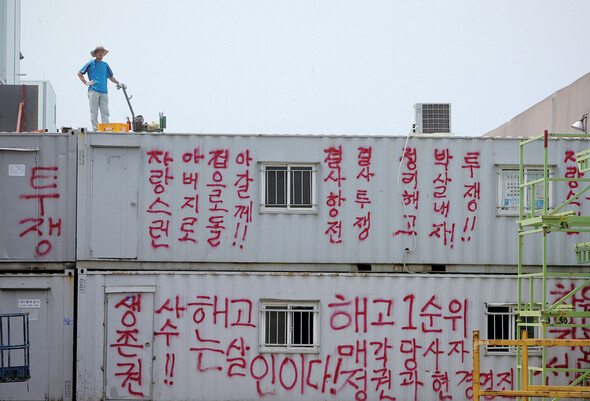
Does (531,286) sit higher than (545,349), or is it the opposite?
(531,286)

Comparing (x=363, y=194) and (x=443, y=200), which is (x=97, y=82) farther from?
(x=443, y=200)

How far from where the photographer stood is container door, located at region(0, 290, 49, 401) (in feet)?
58.6

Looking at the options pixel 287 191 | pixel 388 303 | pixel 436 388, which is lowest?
pixel 436 388

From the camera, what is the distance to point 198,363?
1809cm

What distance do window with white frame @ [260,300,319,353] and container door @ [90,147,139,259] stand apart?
3077mm

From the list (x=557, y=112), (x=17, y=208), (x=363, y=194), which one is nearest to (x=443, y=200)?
(x=363, y=194)

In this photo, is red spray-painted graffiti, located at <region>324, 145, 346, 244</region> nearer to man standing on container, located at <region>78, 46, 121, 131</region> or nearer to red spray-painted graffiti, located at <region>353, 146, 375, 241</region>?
red spray-painted graffiti, located at <region>353, 146, 375, 241</region>

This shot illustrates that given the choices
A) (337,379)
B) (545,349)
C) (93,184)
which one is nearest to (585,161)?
(545,349)

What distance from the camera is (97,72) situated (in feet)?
67.4

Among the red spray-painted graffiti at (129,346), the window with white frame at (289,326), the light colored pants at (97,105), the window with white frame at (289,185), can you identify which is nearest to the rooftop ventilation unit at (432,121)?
the window with white frame at (289,185)

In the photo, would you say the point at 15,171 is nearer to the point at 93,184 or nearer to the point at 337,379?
the point at 93,184

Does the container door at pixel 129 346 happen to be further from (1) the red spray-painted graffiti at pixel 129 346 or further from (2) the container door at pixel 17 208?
(2) the container door at pixel 17 208

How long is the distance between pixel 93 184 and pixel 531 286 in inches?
361

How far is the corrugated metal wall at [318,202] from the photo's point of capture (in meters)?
18.5
